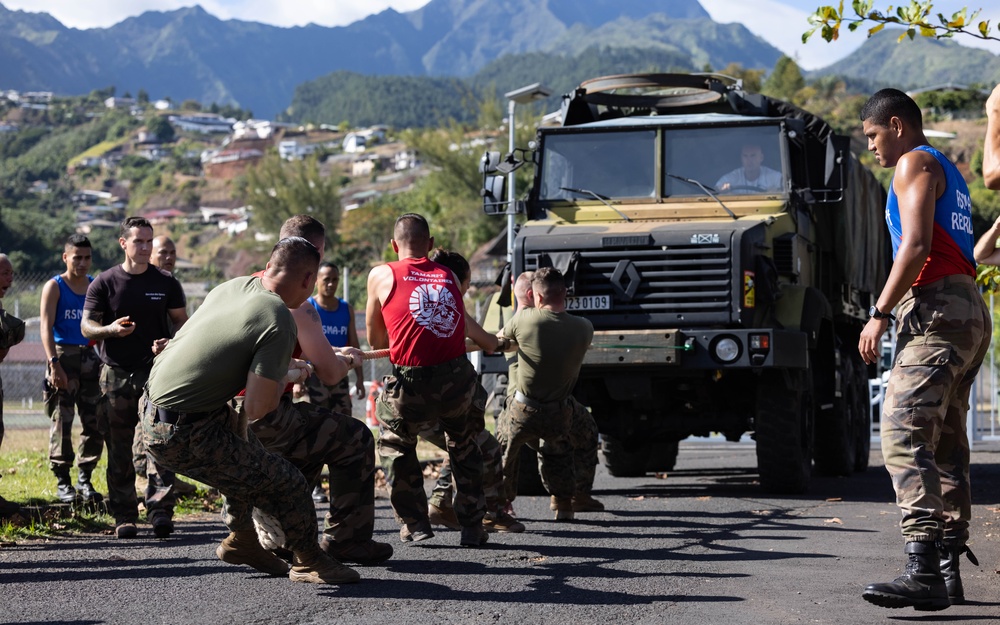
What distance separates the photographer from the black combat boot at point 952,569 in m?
5.82

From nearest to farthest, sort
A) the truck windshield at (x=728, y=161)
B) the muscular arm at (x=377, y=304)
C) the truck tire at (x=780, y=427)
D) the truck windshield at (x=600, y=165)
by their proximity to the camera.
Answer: the muscular arm at (x=377, y=304) → the truck tire at (x=780, y=427) → the truck windshield at (x=728, y=161) → the truck windshield at (x=600, y=165)

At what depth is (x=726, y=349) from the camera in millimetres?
10414

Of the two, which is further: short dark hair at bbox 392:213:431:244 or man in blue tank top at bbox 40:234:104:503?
man in blue tank top at bbox 40:234:104:503

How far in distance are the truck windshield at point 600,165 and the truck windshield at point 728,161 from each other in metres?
0.20

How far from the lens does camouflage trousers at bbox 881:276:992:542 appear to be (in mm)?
5609

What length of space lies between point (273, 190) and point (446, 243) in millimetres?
36456

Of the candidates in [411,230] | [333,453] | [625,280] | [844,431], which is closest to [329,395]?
[625,280]

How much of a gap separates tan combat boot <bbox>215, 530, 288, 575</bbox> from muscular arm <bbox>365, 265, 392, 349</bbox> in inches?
62.4

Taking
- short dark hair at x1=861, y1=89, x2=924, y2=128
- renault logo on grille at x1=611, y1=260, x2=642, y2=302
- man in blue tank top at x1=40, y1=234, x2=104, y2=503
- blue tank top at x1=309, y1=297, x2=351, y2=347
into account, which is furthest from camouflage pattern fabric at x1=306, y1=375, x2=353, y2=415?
short dark hair at x1=861, y1=89, x2=924, y2=128

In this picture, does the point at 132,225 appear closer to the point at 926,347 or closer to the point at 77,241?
the point at 77,241

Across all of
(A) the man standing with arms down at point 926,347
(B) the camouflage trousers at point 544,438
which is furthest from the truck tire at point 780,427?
(A) the man standing with arms down at point 926,347

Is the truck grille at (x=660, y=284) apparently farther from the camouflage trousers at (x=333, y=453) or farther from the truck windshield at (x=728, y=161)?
the camouflage trousers at (x=333, y=453)

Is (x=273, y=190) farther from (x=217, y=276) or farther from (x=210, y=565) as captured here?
(x=210, y=565)

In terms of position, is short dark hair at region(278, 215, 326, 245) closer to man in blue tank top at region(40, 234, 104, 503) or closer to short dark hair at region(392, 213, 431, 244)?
short dark hair at region(392, 213, 431, 244)
